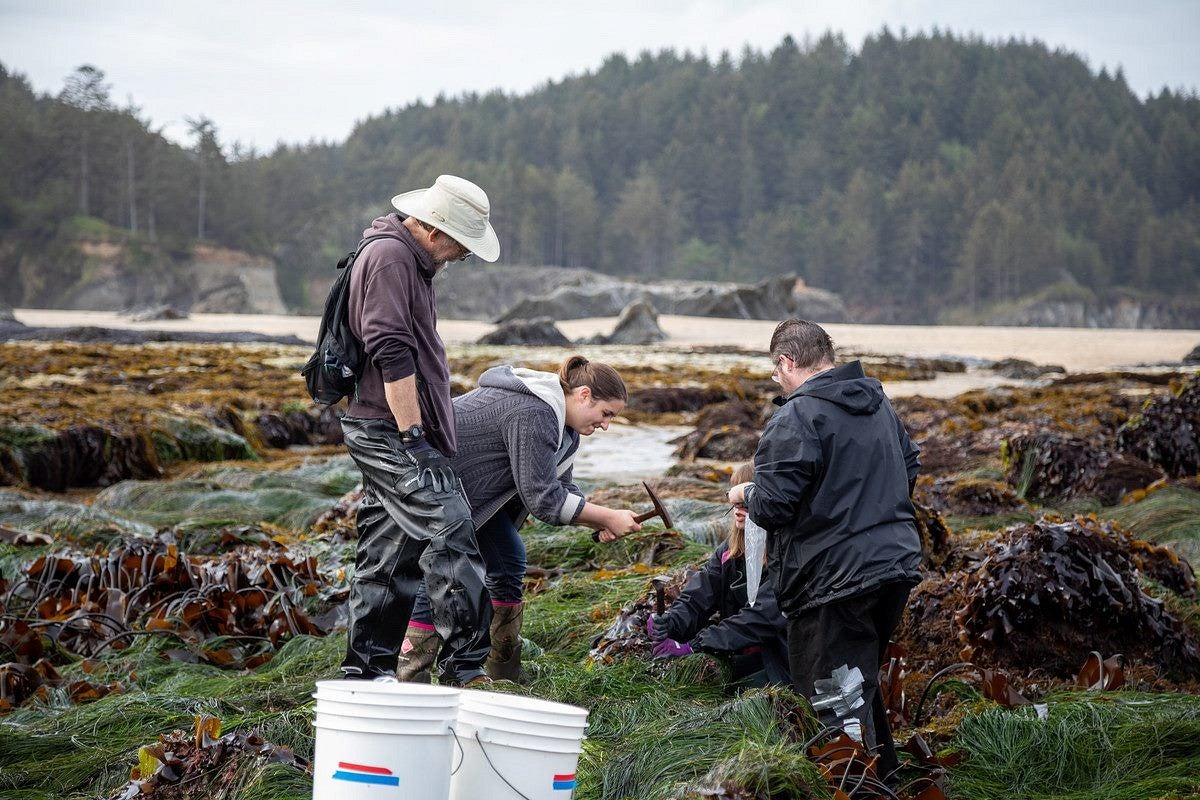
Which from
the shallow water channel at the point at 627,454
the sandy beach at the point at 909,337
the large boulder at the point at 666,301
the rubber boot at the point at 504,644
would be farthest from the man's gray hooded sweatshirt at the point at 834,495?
the large boulder at the point at 666,301

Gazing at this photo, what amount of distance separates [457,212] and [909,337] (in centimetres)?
3106

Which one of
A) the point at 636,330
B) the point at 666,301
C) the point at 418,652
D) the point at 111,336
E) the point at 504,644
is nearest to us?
the point at 418,652

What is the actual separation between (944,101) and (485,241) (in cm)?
12358

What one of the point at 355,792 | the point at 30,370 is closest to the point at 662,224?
the point at 30,370

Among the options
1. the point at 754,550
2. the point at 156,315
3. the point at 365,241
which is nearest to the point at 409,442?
the point at 365,241

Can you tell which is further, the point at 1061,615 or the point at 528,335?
the point at 528,335

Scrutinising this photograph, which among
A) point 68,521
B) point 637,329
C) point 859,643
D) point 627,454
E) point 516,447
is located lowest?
point 627,454

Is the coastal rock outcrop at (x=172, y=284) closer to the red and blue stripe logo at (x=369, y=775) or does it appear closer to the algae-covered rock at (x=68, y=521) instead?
the algae-covered rock at (x=68, y=521)

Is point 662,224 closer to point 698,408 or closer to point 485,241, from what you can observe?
point 698,408

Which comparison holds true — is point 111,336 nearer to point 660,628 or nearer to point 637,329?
point 637,329

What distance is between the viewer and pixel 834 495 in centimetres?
292

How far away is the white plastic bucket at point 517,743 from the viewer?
2.13 metres

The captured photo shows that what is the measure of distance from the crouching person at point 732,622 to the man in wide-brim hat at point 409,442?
2.23 feet

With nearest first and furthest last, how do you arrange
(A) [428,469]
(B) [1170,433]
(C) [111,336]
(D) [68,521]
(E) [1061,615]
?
(A) [428,469] → (E) [1061,615] → (D) [68,521] → (B) [1170,433] → (C) [111,336]
